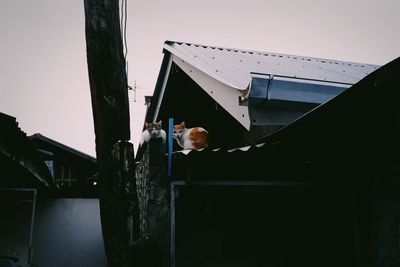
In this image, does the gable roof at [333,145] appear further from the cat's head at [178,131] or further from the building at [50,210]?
the building at [50,210]

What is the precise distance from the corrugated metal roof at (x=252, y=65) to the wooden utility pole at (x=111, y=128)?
2.43 meters

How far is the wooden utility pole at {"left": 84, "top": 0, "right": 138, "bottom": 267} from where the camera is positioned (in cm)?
308

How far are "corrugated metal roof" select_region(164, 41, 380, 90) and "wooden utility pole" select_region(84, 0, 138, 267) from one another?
243 cm

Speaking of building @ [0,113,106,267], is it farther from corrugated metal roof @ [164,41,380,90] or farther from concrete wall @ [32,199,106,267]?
corrugated metal roof @ [164,41,380,90]

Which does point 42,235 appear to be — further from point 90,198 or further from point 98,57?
point 98,57

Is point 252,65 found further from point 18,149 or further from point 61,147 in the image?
point 61,147

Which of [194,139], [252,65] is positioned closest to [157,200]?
[194,139]

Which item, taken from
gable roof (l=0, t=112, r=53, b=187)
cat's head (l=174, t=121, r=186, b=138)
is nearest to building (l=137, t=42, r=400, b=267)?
cat's head (l=174, t=121, r=186, b=138)

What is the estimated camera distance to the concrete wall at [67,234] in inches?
438

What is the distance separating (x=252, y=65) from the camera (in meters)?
7.25

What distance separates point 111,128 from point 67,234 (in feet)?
31.6

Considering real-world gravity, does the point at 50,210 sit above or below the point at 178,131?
below

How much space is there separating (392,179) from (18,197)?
8997 millimetres

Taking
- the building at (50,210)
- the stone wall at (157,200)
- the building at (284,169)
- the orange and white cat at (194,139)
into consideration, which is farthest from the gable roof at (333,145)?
the building at (50,210)
